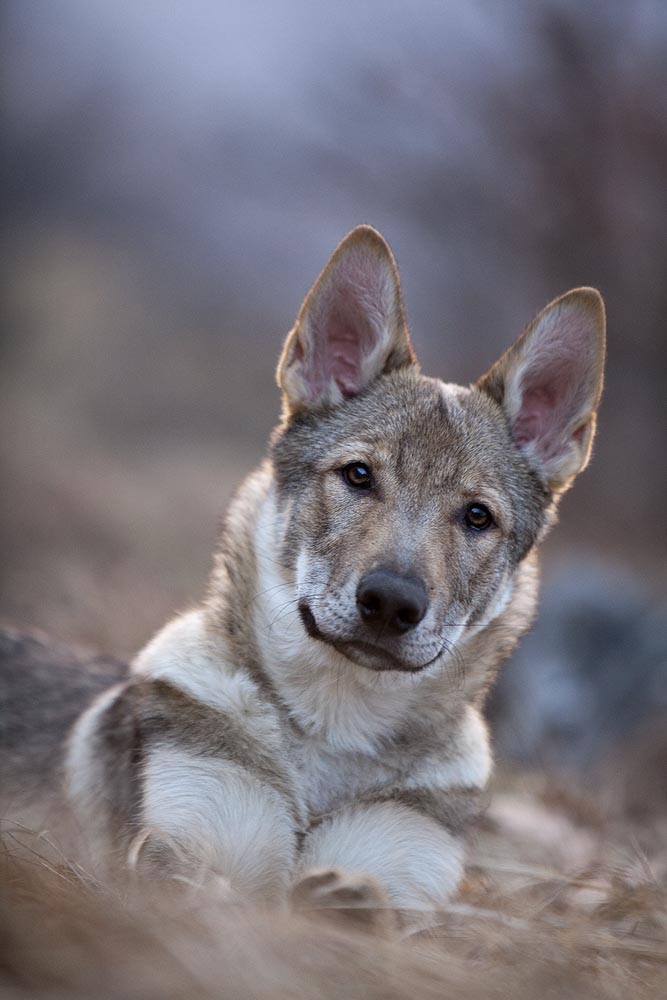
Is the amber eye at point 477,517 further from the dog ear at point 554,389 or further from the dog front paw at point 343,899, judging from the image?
the dog front paw at point 343,899

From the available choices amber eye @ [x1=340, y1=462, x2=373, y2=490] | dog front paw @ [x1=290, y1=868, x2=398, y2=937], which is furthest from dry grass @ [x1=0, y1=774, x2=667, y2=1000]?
amber eye @ [x1=340, y1=462, x2=373, y2=490]

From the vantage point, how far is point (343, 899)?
2883 mm

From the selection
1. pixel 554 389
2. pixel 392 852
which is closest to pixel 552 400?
pixel 554 389

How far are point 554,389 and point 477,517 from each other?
79cm

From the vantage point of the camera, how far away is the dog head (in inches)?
129

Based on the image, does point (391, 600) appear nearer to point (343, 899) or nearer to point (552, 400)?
point (343, 899)

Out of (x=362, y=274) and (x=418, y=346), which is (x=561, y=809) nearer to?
(x=362, y=274)

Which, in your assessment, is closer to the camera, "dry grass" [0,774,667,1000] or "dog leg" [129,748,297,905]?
"dry grass" [0,774,667,1000]

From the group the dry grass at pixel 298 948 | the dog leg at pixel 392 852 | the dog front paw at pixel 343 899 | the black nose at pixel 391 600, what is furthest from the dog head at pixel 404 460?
the dry grass at pixel 298 948

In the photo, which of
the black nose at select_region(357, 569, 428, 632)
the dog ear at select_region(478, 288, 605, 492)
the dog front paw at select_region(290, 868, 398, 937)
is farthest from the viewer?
the dog ear at select_region(478, 288, 605, 492)

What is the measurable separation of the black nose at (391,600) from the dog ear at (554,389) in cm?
114

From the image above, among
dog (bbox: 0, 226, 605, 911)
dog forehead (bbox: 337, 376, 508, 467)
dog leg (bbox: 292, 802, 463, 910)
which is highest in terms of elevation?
dog forehead (bbox: 337, 376, 508, 467)

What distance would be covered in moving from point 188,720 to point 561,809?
310cm

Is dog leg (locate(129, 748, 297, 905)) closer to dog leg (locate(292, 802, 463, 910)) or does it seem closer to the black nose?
dog leg (locate(292, 802, 463, 910))
